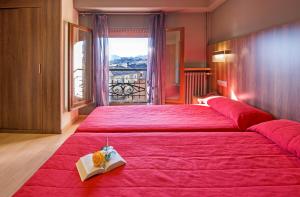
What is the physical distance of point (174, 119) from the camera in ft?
10.5

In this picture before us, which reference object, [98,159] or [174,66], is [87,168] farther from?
[174,66]

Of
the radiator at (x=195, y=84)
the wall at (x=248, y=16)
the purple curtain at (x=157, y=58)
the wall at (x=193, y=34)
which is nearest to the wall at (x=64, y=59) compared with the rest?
the purple curtain at (x=157, y=58)

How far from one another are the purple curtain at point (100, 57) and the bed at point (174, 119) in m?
2.19

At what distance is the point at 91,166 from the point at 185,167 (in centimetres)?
52

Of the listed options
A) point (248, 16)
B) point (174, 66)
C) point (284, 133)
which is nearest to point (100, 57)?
point (174, 66)

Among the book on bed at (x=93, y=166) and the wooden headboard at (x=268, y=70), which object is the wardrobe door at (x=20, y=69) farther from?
the book on bed at (x=93, y=166)

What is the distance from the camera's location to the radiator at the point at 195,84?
570 cm

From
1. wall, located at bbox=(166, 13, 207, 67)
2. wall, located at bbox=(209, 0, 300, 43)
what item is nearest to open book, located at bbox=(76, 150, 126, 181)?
wall, located at bbox=(209, 0, 300, 43)

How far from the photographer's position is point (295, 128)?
2154 mm

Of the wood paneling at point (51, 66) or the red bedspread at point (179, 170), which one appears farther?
the wood paneling at point (51, 66)

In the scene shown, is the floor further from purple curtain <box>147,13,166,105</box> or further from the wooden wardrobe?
purple curtain <box>147,13,166,105</box>

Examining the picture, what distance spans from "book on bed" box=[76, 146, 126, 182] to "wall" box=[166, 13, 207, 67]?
450 centimetres

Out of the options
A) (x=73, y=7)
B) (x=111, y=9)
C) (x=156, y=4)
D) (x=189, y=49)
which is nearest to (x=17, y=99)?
(x=73, y=7)

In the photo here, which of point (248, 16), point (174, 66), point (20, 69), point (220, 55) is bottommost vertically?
point (20, 69)
